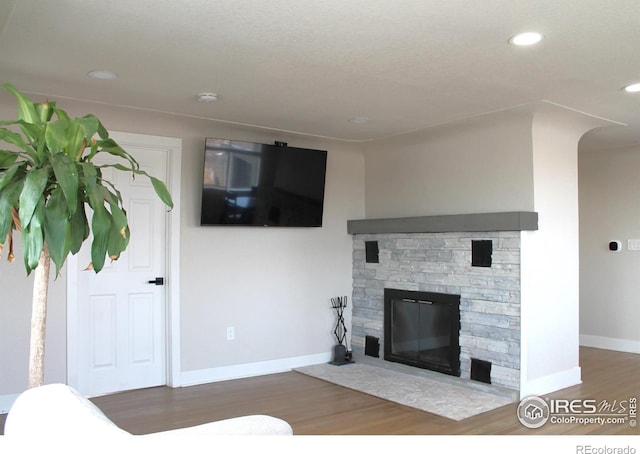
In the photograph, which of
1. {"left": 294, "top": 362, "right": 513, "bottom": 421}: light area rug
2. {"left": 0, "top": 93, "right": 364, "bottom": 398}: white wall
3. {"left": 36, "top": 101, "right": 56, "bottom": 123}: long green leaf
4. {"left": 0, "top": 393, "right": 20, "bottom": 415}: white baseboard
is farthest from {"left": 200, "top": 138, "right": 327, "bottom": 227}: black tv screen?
{"left": 36, "top": 101, "right": 56, "bottom": 123}: long green leaf

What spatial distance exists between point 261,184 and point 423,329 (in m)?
1.89

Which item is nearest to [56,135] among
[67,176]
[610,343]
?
[67,176]

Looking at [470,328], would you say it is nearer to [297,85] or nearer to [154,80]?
[297,85]

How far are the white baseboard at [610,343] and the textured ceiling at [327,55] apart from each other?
267 centimetres

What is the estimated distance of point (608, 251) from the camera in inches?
248

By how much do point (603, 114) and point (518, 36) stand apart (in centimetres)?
207

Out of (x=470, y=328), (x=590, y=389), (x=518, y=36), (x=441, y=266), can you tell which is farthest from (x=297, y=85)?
(x=590, y=389)

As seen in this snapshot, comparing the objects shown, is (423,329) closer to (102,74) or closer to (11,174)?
(102,74)

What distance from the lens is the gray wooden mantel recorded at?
434 cm

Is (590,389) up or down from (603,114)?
down

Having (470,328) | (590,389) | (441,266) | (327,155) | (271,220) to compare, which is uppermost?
(327,155)

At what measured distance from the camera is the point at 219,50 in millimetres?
3055

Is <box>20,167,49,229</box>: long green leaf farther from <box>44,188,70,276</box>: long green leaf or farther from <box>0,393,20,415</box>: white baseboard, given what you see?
<box>0,393,20,415</box>: white baseboard

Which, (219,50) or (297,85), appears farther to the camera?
(297,85)
